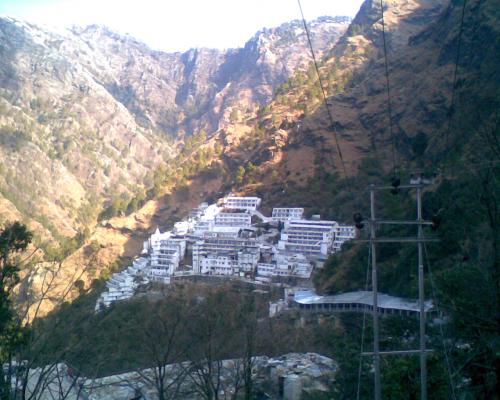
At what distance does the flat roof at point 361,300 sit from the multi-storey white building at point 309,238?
4146 mm

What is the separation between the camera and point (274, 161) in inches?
1400

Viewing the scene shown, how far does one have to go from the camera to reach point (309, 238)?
2675cm

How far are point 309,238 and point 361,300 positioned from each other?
27.8ft

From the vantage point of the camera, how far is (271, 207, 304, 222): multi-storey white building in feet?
97.2

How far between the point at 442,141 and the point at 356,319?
11021mm

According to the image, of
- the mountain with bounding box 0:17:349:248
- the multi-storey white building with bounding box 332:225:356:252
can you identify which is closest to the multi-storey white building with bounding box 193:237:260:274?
the multi-storey white building with bounding box 332:225:356:252

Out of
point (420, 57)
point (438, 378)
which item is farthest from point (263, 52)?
point (438, 378)

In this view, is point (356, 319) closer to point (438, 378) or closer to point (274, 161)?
point (438, 378)

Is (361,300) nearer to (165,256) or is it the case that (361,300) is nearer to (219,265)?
(219,265)

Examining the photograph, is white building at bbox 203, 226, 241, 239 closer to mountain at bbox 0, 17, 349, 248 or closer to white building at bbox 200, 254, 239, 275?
white building at bbox 200, 254, 239, 275

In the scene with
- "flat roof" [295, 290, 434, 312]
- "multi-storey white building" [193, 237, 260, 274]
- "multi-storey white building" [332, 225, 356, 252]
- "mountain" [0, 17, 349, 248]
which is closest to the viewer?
"flat roof" [295, 290, 434, 312]

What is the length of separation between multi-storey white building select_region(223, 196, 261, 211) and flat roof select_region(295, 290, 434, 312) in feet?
35.8

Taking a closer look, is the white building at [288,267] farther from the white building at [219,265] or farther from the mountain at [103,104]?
the mountain at [103,104]

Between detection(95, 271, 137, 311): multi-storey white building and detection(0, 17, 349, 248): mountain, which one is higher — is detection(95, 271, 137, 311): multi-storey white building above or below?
below
